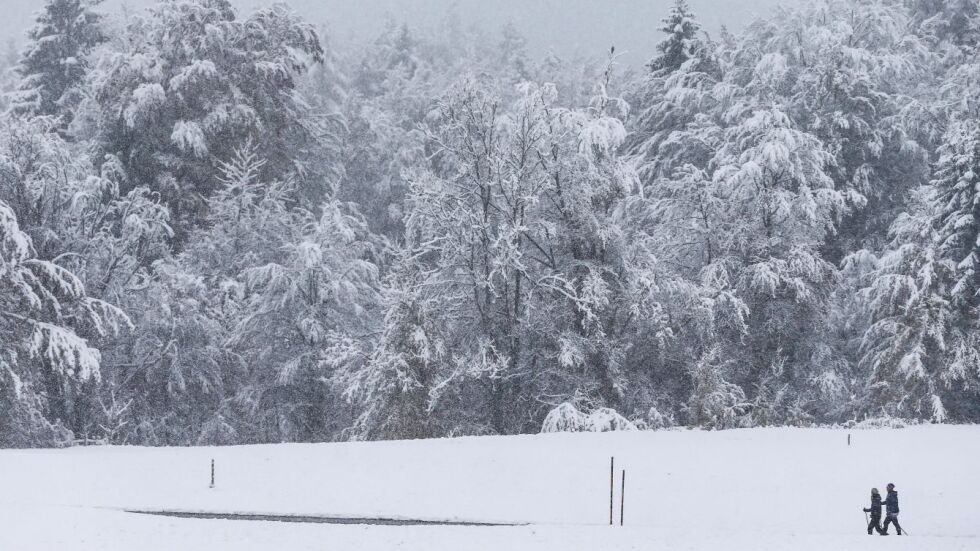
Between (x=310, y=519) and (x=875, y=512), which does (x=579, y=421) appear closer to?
(x=310, y=519)

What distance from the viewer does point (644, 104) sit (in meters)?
45.6

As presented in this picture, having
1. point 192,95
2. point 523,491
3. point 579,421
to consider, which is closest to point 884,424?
point 579,421

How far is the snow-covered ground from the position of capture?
55.6ft

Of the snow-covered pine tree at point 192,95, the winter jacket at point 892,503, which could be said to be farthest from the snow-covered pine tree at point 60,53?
the winter jacket at point 892,503

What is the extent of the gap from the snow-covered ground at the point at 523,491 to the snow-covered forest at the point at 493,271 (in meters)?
4.15

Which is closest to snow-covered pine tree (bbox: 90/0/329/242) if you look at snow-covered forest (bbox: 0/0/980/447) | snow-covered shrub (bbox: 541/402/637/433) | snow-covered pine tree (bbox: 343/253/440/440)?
snow-covered forest (bbox: 0/0/980/447)

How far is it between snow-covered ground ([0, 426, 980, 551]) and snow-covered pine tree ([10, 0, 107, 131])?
2453cm

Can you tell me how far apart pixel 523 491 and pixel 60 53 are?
35415mm

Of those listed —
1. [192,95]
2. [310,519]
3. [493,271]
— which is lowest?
[310,519]

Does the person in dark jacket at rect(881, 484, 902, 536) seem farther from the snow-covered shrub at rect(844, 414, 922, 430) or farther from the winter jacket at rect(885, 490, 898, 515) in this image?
the snow-covered shrub at rect(844, 414, 922, 430)

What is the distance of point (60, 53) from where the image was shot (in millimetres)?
44594

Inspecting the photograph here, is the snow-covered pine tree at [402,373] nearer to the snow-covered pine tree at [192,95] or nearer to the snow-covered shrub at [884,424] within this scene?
the snow-covered shrub at [884,424]

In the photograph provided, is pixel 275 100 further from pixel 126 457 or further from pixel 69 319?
pixel 126 457

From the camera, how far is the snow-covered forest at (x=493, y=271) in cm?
2845
